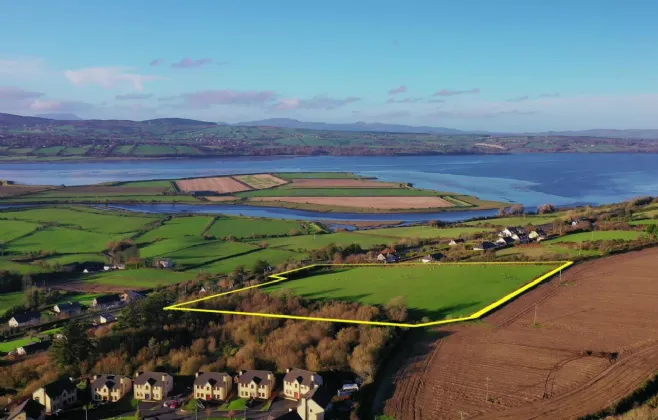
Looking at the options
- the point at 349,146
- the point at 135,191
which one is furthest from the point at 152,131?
the point at 135,191

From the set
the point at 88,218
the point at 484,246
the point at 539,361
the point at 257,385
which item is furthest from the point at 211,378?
the point at 88,218

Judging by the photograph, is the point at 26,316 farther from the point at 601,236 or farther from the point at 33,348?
the point at 601,236

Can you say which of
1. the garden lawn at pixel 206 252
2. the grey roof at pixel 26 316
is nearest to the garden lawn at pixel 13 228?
the garden lawn at pixel 206 252

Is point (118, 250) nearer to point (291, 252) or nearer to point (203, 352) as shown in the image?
point (291, 252)

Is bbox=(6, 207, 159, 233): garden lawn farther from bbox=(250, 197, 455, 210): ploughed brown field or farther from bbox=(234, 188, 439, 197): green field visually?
bbox=(234, 188, 439, 197): green field

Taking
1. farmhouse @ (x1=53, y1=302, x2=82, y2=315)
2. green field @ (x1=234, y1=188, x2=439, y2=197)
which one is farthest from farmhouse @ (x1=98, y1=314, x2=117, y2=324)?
green field @ (x1=234, y1=188, x2=439, y2=197)
